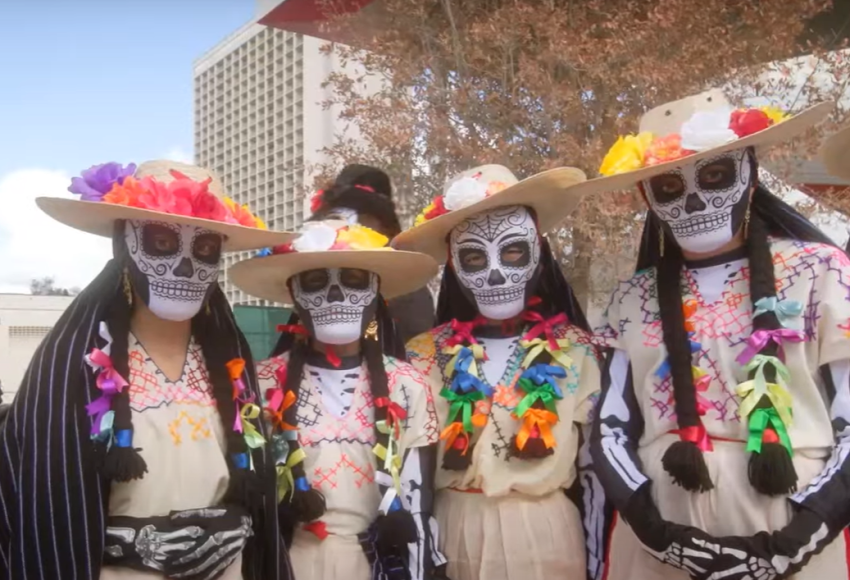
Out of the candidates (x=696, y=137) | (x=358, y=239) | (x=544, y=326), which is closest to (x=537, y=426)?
(x=544, y=326)

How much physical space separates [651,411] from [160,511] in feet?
5.08

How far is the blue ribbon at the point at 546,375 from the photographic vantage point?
308 cm

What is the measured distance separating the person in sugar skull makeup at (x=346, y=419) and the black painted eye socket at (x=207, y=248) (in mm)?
297

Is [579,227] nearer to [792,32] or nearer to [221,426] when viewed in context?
[792,32]

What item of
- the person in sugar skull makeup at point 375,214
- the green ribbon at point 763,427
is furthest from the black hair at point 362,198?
the green ribbon at point 763,427

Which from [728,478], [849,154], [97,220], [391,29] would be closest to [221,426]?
[97,220]

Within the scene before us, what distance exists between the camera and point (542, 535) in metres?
2.98

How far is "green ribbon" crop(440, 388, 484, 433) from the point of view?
10.2 feet

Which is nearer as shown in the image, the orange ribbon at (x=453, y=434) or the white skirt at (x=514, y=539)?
the white skirt at (x=514, y=539)

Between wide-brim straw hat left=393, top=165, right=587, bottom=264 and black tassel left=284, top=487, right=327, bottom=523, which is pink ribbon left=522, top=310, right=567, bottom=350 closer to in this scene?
wide-brim straw hat left=393, top=165, right=587, bottom=264

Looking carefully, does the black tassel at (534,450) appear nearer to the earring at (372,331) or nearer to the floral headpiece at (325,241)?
the earring at (372,331)

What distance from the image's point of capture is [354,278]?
10.4 feet

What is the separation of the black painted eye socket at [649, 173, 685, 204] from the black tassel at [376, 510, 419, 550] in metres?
1.33

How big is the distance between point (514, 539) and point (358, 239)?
47.8 inches
